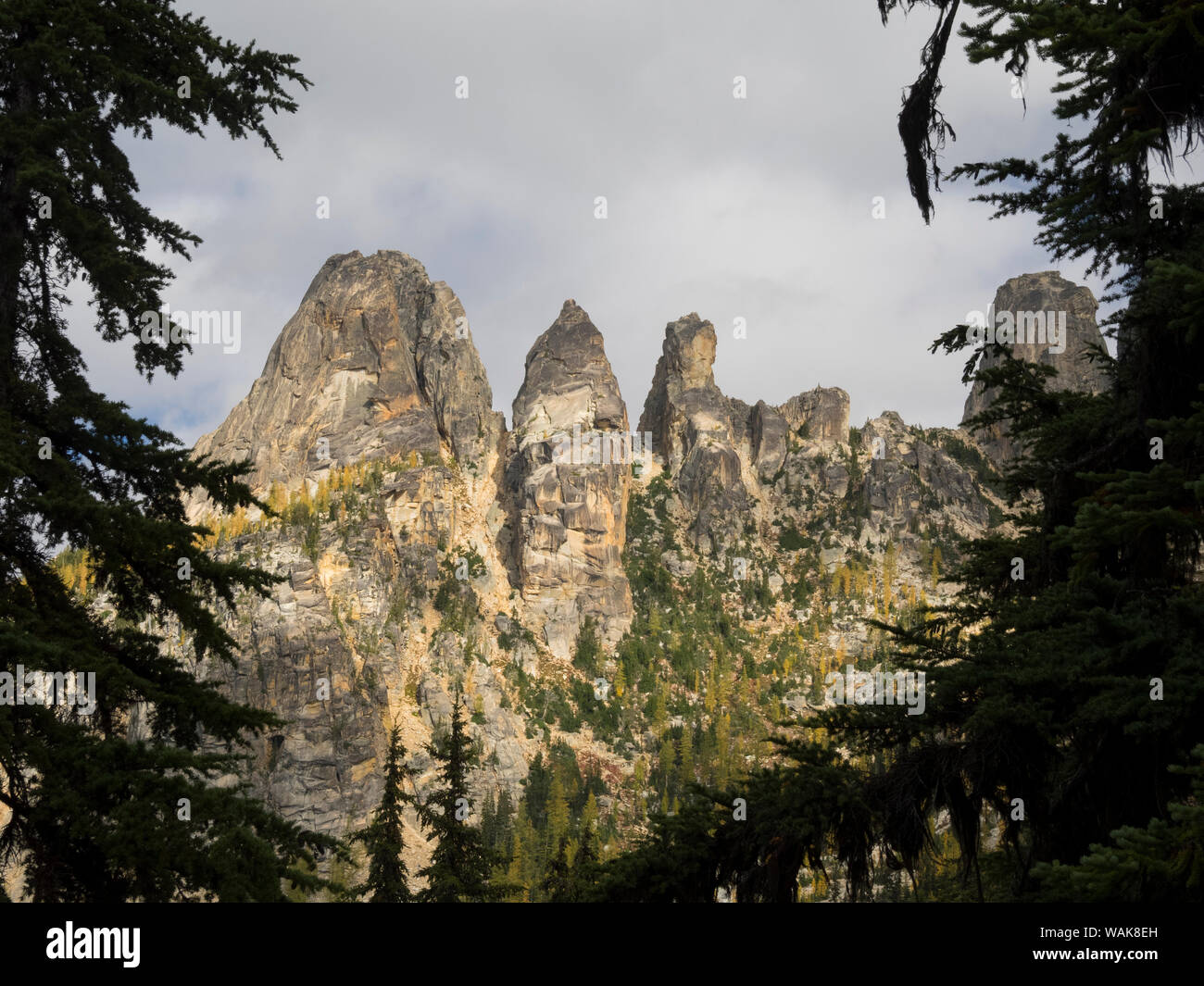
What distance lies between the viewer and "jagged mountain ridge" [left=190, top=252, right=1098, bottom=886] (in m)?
112

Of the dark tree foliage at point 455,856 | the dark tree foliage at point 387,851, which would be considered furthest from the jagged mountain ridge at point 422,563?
the dark tree foliage at point 455,856

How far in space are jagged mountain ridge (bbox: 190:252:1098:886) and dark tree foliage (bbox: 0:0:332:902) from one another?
101 metres

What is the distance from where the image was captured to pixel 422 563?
15750 cm

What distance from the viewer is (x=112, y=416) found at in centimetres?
793

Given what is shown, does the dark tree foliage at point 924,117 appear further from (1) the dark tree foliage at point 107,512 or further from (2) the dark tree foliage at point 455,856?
(2) the dark tree foliage at point 455,856

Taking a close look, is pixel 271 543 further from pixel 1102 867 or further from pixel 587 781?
pixel 1102 867

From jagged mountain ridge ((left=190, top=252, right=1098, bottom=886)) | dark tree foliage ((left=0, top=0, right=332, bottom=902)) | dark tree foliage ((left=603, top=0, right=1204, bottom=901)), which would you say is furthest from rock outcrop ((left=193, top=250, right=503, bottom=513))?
dark tree foliage ((left=603, top=0, right=1204, bottom=901))

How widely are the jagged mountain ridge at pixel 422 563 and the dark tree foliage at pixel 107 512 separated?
3958 inches

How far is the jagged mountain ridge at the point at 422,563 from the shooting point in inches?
Answer: 4414

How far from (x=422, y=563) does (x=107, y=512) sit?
15399 cm

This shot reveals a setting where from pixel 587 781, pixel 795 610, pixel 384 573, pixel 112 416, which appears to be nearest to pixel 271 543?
pixel 384 573

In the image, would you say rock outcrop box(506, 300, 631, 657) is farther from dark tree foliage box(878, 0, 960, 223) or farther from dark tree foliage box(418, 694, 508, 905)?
dark tree foliage box(878, 0, 960, 223)

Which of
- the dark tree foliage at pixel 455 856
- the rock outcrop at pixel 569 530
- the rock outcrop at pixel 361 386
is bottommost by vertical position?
the dark tree foliage at pixel 455 856

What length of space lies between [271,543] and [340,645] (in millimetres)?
27985
